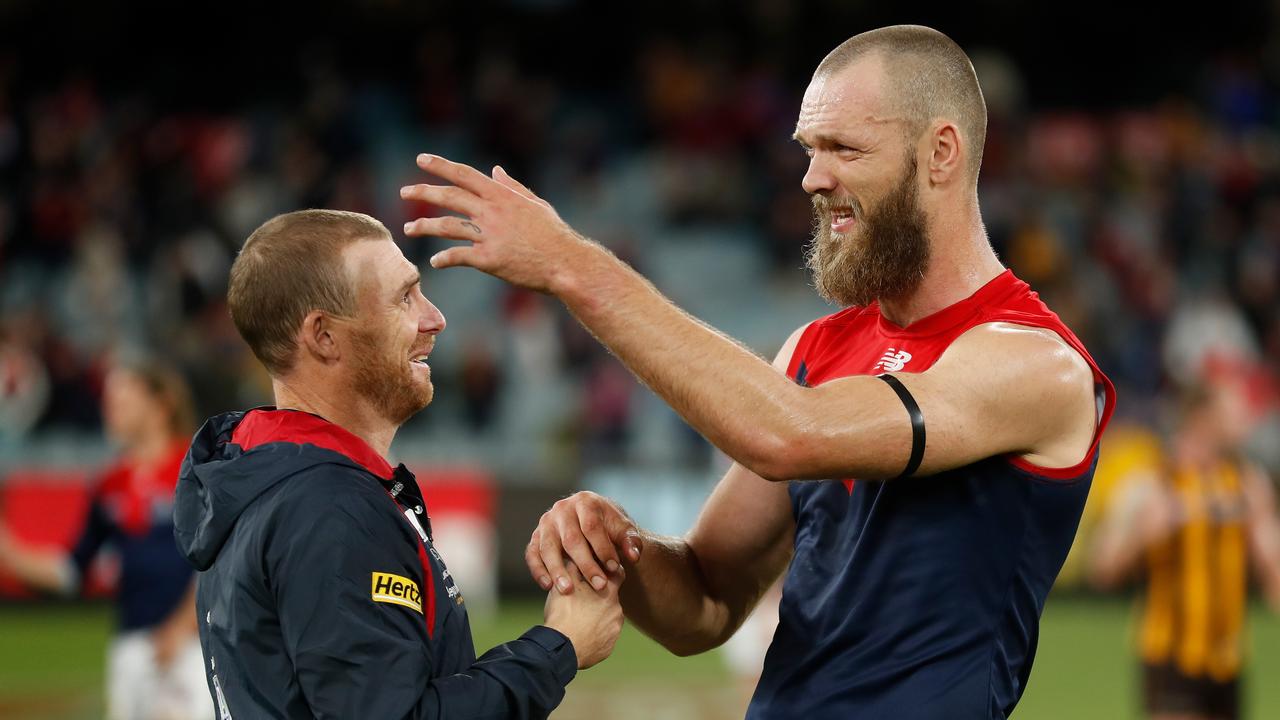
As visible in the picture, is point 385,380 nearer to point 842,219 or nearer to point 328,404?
point 328,404

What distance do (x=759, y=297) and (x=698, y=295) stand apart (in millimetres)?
808

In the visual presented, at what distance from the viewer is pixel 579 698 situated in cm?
1152

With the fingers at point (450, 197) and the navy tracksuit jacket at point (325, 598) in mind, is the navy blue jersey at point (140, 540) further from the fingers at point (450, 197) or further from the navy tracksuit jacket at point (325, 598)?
the fingers at point (450, 197)

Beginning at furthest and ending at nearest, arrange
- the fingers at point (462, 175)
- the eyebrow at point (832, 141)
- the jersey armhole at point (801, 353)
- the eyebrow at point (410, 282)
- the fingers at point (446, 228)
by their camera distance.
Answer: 1. the jersey armhole at point (801, 353)
2. the eyebrow at point (832, 141)
3. the eyebrow at point (410, 282)
4. the fingers at point (462, 175)
5. the fingers at point (446, 228)

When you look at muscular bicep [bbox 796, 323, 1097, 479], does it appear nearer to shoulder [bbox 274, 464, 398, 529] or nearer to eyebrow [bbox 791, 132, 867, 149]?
eyebrow [bbox 791, 132, 867, 149]

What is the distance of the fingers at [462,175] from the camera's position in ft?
10.2

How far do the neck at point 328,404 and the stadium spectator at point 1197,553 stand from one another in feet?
20.0

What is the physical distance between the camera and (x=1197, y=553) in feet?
29.2

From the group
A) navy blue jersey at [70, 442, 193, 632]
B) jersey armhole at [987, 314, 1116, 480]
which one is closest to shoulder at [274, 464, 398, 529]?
jersey armhole at [987, 314, 1116, 480]

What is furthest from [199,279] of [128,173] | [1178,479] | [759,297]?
[1178,479]

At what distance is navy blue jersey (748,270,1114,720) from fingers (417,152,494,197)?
110 cm

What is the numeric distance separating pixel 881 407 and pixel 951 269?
683 millimetres

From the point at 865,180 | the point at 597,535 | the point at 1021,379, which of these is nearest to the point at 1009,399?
the point at 1021,379

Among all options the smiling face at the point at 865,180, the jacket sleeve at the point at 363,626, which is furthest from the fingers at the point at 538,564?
the smiling face at the point at 865,180
